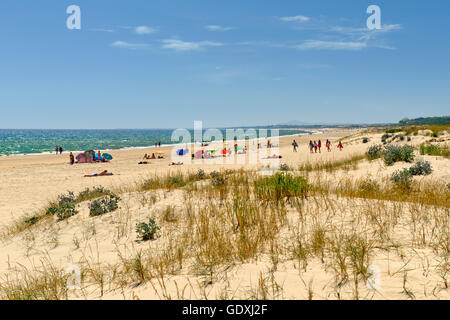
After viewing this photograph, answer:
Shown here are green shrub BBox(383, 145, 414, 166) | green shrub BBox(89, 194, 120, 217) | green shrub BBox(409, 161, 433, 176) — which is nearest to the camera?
green shrub BBox(89, 194, 120, 217)

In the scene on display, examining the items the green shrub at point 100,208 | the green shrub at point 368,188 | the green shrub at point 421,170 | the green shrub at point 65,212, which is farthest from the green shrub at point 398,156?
the green shrub at point 65,212

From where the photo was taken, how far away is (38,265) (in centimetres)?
457

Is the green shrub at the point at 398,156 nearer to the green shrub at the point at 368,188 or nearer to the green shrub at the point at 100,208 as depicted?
the green shrub at the point at 368,188

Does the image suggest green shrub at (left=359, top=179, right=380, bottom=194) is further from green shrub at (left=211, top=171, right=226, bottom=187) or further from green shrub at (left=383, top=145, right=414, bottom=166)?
green shrub at (left=383, top=145, right=414, bottom=166)

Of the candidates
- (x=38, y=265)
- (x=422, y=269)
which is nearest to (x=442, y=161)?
(x=422, y=269)

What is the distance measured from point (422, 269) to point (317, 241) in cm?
115

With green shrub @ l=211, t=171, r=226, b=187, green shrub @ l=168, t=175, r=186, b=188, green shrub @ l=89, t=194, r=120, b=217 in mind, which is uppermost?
Answer: green shrub @ l=211, t=171, r=226, b=187

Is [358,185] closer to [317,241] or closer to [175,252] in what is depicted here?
[317,241]

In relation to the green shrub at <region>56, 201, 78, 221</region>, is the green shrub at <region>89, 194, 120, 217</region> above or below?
above

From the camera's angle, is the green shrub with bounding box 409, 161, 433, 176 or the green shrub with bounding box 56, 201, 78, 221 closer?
the green shrub with bounding box 56, 201, 78, 221

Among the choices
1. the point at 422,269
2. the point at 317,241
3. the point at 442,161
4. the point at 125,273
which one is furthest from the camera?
the point at 442,161

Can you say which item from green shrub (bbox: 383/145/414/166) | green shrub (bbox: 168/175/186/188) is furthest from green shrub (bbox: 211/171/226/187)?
green shrub (bbox: 383/145/414/166)
